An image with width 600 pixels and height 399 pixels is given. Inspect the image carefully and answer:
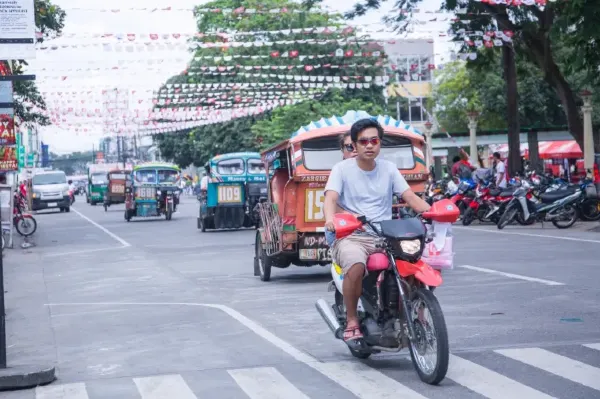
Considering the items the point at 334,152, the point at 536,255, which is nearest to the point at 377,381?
the point at 334,152

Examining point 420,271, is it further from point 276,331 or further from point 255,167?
point 255,167

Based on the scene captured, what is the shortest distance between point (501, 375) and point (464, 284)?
6.76 m

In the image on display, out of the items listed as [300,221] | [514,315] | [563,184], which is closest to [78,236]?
[563,184]

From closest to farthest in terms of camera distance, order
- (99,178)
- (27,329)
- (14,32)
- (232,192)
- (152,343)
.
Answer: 1. (14,32)
2. (152,343)
3. (27,329)
4. (232,192)
5. (99,178)

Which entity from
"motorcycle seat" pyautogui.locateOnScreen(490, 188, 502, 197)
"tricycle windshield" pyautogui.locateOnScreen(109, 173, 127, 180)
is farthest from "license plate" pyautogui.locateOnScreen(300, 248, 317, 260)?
"tricycle windshield" pyautogui.locateOnScreen(109, 173, 127, 180)

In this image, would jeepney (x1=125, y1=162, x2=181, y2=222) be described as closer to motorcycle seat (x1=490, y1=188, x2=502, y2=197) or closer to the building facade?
motorcycle seat (x1=490, y1=188, x2=502, y2=197)

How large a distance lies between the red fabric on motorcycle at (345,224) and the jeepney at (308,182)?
806 cm

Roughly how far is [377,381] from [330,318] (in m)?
1.07

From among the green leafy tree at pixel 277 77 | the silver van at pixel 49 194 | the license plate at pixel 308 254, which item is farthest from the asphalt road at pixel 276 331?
the silver van at pixel 49 194

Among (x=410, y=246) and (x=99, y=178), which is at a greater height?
(x=99, y=178)

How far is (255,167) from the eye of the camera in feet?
113

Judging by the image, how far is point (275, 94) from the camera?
55.5m

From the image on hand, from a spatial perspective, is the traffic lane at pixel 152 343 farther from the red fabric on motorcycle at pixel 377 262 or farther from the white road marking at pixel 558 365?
the white road marking at pixel 558 365

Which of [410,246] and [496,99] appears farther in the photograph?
[496,99]
